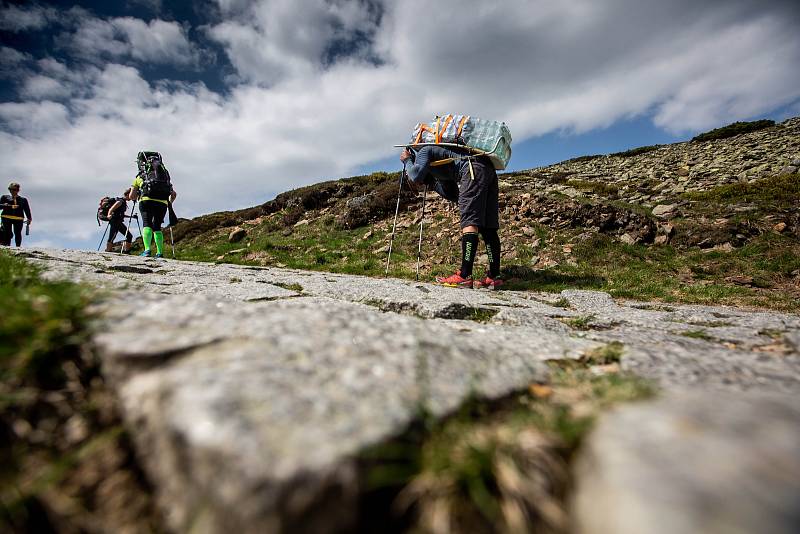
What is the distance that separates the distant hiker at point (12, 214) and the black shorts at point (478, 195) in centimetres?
1706

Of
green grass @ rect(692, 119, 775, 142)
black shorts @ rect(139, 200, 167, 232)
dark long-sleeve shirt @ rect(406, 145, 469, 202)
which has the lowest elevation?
black shorts @ rect(139, 200, 167, 232)

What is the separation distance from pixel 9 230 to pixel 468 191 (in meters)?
17.6

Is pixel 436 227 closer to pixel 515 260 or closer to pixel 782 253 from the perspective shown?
pixel 515 260

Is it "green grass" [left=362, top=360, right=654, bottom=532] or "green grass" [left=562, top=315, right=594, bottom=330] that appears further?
"green grass" [left=562, top=315, right=594, bottom=330]

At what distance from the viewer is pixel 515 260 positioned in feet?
35.2

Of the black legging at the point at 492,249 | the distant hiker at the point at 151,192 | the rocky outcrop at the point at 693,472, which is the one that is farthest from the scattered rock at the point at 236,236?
the rocky outcrop at the point at 693,472

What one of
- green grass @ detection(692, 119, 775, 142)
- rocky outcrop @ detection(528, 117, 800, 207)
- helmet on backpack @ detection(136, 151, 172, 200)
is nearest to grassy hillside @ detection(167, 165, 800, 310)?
rocky outcrop @ detection(528, 117, 800, 207)

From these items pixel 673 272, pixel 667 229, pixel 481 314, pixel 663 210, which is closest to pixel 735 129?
pixel 663 210

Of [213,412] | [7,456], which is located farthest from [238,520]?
[7,456]

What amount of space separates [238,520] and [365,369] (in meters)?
0.65

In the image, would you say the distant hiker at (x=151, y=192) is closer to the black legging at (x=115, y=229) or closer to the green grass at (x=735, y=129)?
the black legging at (x=115, y=229)

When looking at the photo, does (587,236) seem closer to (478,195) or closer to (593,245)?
(593,245)

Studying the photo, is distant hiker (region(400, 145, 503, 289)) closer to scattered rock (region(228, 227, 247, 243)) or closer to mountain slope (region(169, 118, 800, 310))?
mountain slope (region(169, 118, 800, 310))

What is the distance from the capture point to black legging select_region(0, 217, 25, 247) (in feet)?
44.9
